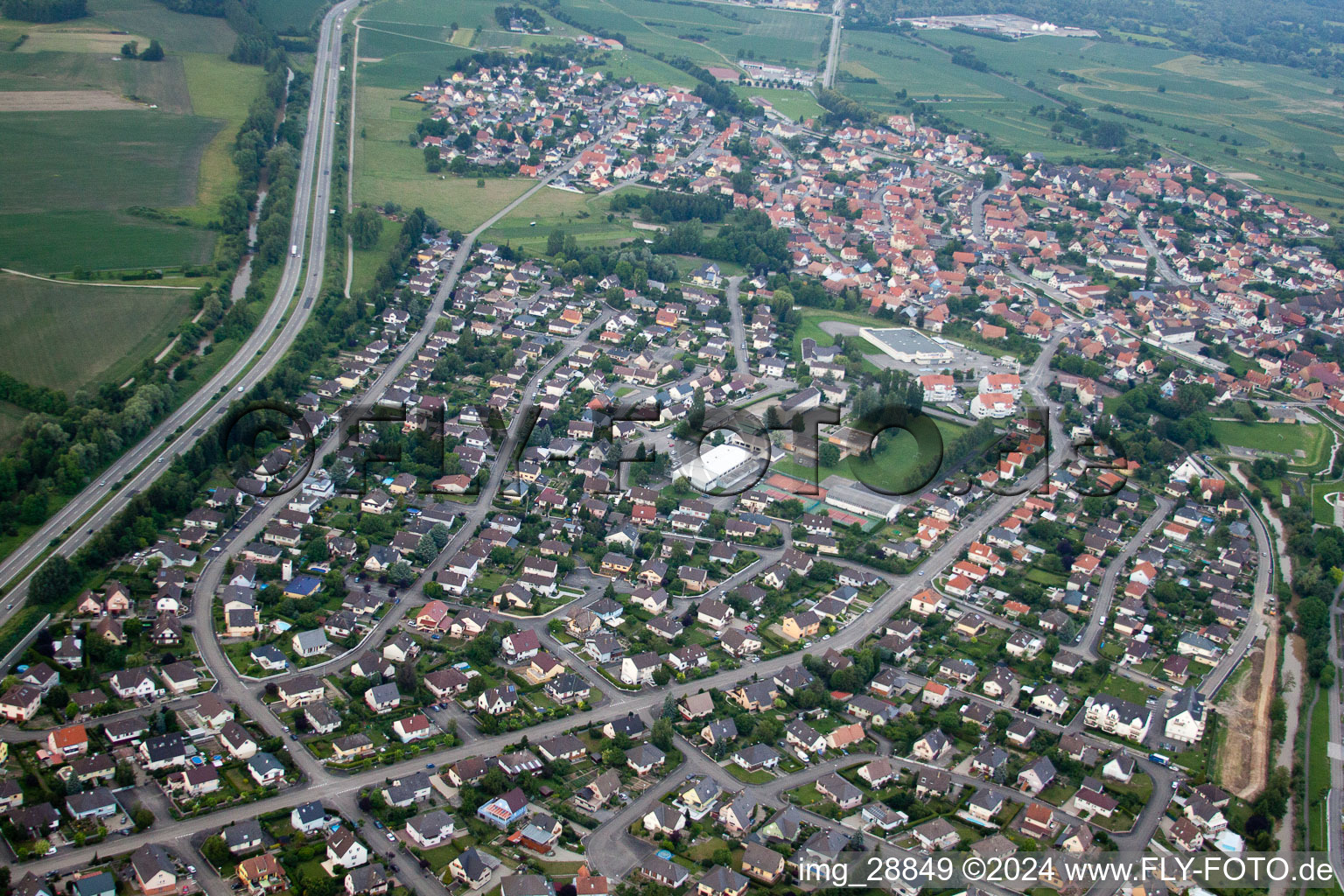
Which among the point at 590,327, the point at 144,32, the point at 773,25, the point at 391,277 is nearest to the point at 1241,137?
the point at 773,25

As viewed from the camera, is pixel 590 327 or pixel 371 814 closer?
pixel 371 814

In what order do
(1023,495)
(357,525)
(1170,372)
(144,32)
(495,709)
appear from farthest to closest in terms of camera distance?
(144,32), (1170,372), (1023,495), (357,525), (495,709)

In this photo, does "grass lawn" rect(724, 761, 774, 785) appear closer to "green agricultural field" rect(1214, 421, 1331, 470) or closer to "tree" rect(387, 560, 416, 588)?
"tree" rect(387, 560, 416, 588)

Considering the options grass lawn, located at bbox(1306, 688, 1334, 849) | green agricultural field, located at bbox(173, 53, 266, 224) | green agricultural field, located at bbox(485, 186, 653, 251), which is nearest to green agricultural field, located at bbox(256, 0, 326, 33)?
green agricultural field, located at bbox(173, 53, 266, 224)

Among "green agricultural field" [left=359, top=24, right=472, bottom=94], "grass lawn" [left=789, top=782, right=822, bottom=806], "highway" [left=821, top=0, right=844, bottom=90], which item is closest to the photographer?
"grass lawn" [left=789, top=782, right=822, bottom=806]

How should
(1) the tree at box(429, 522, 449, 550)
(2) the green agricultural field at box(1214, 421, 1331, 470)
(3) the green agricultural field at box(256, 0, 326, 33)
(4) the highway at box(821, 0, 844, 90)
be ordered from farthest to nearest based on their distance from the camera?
(4) the highway at box(821, 0, 844, 90) < (3) the green agricultural field at box(256, 0, 326, 33) < (2) the green agricultural field at box(1214, 421, 1331, 470) < (1) the tree at box(429, 522, 449, 550)

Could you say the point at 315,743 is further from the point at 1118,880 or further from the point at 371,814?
the point at 1118,880

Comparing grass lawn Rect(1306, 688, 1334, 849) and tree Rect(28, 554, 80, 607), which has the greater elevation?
tree Rect(28, 554, 80, 607)

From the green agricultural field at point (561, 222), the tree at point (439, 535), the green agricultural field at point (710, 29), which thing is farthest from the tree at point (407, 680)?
the green agricultural field at point (710, 29)
